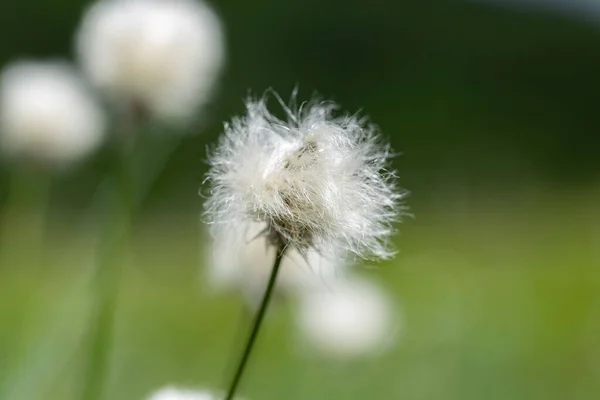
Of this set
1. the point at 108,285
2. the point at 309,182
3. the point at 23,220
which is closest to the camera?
the point at 309,182

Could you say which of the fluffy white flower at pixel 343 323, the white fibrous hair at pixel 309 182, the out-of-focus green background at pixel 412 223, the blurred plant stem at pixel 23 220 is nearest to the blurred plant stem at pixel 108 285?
the out-of-focus green background at pixel 412 223

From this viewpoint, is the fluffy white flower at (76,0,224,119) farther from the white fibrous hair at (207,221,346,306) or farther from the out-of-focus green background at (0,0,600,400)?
the white fibrous hair at (207,221,346,306)

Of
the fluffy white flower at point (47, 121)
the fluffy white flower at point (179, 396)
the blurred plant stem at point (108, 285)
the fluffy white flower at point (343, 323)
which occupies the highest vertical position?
the fluffy white flower at point (47, 121)

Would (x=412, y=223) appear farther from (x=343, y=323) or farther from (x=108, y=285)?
(x=108, y=285)

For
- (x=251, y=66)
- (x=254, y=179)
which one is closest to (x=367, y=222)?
(x=254, y=179)

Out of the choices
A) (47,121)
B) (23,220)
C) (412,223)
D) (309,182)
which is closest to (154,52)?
(47,121)

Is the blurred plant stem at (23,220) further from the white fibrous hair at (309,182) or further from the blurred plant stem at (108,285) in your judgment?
the white fibrous hair at (309,182)

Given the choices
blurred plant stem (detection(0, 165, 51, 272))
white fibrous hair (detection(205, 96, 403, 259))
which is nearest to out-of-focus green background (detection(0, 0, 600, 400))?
blurred plant stem (detection(0, 165, 51, 272))
